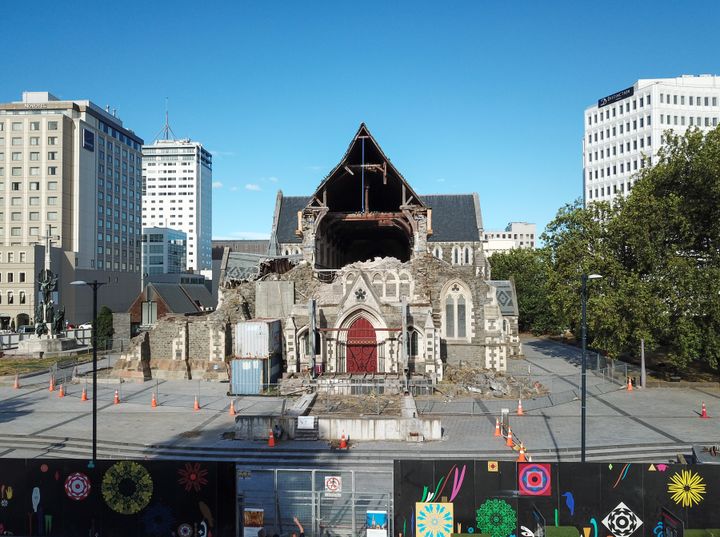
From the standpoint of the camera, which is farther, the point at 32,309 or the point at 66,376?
the point at 32,309

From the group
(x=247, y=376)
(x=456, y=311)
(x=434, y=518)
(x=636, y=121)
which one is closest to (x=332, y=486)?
(x=434, y=518)

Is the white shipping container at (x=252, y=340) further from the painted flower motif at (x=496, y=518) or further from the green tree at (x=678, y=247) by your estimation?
the painted flower motif at (x=496, y=518)

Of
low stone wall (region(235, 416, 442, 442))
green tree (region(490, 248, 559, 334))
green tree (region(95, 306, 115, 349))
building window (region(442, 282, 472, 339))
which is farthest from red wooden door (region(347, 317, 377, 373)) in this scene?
green tree (region(490, 248, 559, 334))

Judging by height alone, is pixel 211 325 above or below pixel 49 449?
above

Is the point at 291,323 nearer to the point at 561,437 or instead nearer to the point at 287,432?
the point at 287,432

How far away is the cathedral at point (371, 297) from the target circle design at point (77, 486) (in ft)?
64.6

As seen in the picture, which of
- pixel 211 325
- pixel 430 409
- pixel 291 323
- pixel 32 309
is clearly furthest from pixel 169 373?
pixel 32 309

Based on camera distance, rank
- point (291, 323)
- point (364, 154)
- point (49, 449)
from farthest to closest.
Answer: point (364, 154) → point (291, 323) → point (49, 449)

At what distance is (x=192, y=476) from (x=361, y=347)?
22.2 m

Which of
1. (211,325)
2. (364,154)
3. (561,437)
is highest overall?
(364,154)

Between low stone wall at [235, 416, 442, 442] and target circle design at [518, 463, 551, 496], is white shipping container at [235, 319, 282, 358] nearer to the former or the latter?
low stone wall at [235, 416, 442, 442]

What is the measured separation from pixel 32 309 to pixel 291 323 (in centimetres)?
4916

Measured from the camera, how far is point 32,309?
68812 millimetres

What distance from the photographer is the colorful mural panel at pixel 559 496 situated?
40.4 feet
